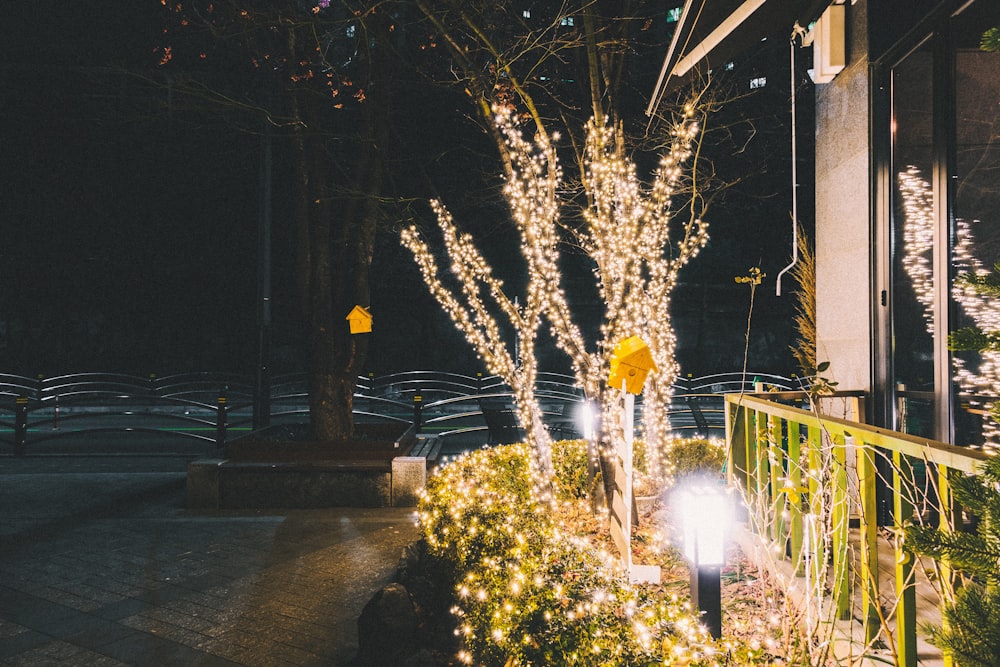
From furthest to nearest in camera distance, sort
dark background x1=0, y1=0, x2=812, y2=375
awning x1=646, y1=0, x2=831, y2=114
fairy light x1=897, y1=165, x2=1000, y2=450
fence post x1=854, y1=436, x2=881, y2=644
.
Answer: dark background x1=0, y1=0, x2=812, y2=375 → awning x1=646, y1=0, x2=831, y2=114 → fairy light x1=897, y1=165, x2=1000, y2=450 → fence post x1=854, y1=436, x2=881, y2=644

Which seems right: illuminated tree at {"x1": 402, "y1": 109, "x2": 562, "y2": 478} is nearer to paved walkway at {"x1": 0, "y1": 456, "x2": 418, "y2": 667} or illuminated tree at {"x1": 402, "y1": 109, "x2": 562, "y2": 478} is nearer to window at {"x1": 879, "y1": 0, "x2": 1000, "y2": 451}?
paved walkway at {"x1": 0, "y1": 456, "x2": 418, "y2": 667}

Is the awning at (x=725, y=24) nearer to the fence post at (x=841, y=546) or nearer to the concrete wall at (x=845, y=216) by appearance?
the concrete wall at (x=845, y=216)

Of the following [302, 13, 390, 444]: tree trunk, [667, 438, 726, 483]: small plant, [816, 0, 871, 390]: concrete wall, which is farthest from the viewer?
[302, 13, 390, 444]: tree trunk

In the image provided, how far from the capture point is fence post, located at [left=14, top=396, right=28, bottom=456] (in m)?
10.6

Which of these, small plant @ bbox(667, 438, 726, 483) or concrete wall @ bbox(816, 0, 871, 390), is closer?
concrete wall @ bbox(816, 0, 871, 390)

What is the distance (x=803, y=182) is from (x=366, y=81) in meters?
12.4

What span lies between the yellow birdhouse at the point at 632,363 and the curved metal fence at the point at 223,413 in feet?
8.57

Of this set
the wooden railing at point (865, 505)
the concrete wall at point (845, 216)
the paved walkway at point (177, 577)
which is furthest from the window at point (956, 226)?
the paved walkway at point (177, 577)

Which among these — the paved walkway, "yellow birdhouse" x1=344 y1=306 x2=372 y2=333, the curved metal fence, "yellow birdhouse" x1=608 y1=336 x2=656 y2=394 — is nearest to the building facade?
the curved metal fence

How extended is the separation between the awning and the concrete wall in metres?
0.72

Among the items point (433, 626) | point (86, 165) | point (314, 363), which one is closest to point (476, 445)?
point (314, 363)

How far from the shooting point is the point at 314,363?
8328 mm

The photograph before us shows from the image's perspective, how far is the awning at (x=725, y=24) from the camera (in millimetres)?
4746

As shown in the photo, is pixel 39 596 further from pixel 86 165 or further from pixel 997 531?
pixel 86 165
